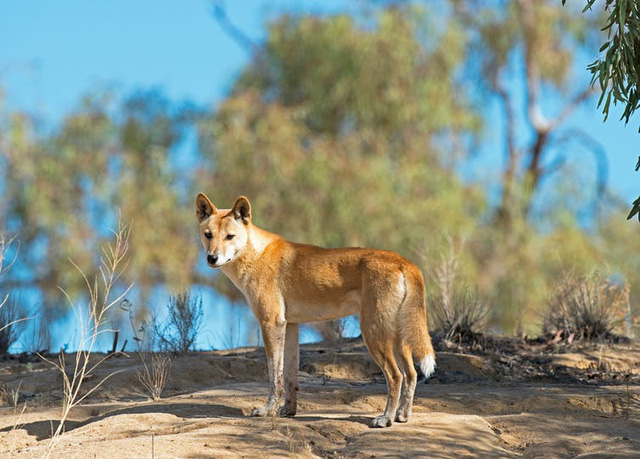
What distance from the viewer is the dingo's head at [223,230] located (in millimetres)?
7602

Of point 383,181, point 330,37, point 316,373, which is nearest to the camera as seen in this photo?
point 316,373

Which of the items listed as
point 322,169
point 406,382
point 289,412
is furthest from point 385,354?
point 322,169

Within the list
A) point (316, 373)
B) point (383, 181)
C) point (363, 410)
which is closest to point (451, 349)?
point (316, 373)

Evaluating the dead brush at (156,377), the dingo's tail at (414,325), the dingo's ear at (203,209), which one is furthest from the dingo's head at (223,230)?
the dead brush at (156,377)

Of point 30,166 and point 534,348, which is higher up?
point 30,166

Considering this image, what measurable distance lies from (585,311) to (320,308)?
5.14 m

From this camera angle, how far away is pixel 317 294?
768 centimetres

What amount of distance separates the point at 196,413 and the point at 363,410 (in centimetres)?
148

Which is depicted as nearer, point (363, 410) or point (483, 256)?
point (363, 410)

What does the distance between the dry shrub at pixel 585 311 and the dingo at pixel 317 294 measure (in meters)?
4.74

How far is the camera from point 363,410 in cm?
810

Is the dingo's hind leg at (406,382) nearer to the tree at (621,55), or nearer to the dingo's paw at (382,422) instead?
the dingo's paw at (382,422)

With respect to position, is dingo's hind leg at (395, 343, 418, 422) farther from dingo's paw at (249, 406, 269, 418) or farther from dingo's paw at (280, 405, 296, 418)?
dingo's paw at (249, 406, 269, 418)

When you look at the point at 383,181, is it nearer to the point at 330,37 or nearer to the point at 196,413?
the point at 330,37
